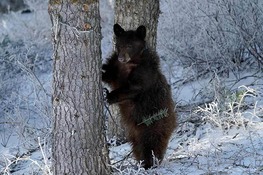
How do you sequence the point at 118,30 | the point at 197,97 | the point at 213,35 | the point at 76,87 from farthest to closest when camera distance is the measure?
1. the point at 213,35
2. the point at 197,97
3. the point at 118,30
4. the point at 76,87

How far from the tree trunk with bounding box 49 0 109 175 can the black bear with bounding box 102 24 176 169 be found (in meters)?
0.79

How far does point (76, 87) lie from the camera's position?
4.49 metres

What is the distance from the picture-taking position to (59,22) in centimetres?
439

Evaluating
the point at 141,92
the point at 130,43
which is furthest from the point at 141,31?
the point at 141,92

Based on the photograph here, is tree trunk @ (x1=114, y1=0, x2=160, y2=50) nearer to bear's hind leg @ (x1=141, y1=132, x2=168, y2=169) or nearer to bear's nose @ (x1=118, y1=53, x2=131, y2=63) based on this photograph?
bear's nose @ (x1=118, y1=53, x2=131, y2=63)

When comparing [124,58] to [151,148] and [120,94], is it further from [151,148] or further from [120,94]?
[151,148]

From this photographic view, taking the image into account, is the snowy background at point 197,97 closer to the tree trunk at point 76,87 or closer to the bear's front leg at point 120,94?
the tree trunk at point 76,87

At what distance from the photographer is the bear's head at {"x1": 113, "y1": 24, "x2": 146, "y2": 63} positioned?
541cm

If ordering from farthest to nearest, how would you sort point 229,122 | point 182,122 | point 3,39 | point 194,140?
point 3,39 → point 182,122 → point 229,122 → point 194,140

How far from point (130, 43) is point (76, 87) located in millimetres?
1160

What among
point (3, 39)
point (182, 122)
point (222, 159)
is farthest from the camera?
point (3, 39)

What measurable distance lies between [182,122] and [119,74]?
7.01ft

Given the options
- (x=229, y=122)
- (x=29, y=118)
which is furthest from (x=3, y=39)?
(x=229, y=122)

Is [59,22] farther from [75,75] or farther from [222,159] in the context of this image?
[222,159]
